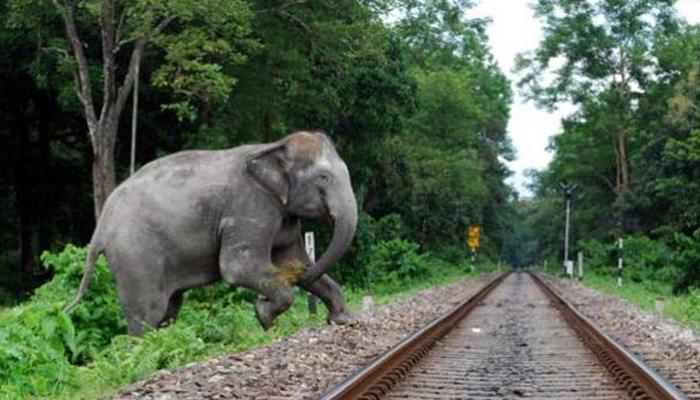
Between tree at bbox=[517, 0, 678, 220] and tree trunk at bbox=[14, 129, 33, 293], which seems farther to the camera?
tree at bbox=[517, 0, 678, 220]

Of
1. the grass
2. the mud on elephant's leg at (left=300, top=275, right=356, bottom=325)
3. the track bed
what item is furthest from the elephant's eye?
the grass

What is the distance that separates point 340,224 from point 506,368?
3.46 meters

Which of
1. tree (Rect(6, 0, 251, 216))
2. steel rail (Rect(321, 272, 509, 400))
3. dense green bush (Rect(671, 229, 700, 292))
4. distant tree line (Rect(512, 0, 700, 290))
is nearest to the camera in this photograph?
steel rail (Rect(321, 272, 509, 400))

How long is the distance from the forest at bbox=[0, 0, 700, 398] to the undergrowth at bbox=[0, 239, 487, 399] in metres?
0.03

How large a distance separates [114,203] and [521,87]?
49160 millimetres

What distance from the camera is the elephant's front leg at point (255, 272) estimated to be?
41.9ft

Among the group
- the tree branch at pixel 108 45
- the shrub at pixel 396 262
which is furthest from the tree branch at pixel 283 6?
the shrub at pixel 396 262

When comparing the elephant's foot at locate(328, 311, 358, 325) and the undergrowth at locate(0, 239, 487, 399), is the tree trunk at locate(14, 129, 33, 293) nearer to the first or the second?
the undergrowth at locate(0, 239, 487, 399)

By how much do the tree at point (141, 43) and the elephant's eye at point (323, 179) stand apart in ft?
21.8

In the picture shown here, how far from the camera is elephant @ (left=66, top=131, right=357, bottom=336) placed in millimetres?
12867

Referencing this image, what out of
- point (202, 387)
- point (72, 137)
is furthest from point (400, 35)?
point (202, 387)

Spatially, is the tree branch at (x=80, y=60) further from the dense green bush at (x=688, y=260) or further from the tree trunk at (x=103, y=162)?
the dense green bush at (x=688, y=260)

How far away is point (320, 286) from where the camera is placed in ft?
46.1

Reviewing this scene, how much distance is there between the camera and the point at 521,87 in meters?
60.5
